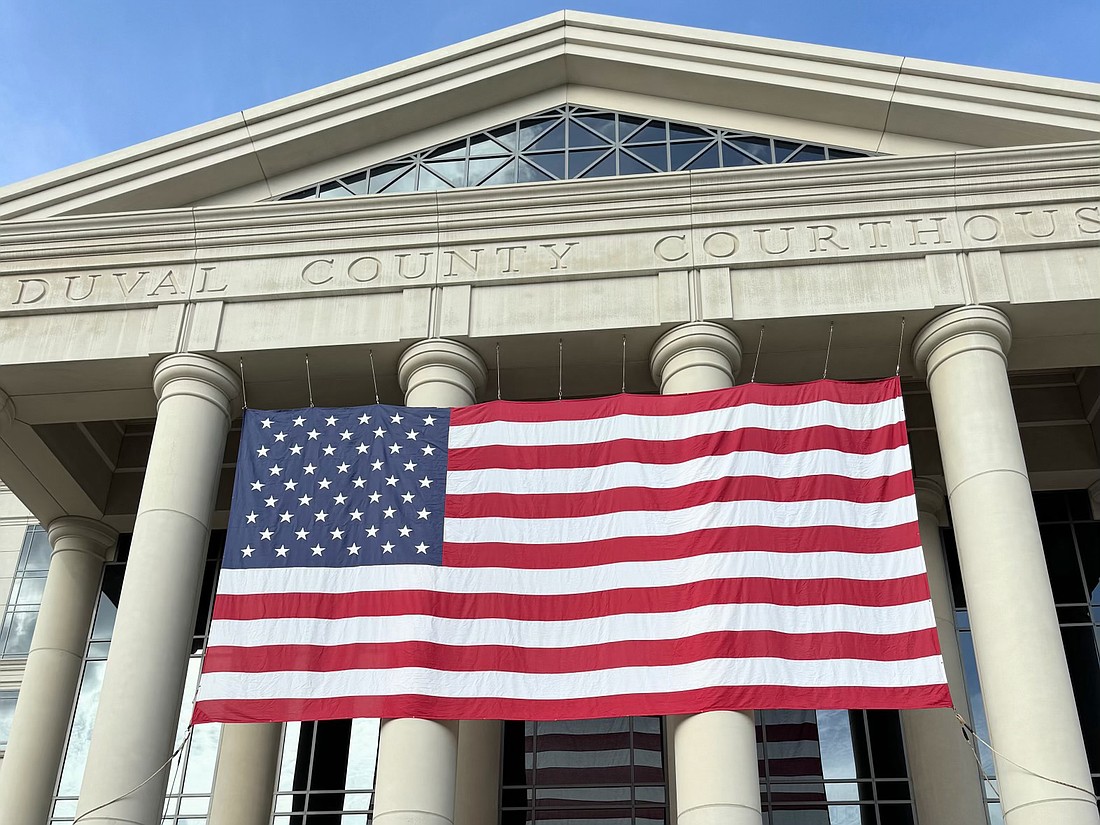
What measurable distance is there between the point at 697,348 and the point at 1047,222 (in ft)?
19.6

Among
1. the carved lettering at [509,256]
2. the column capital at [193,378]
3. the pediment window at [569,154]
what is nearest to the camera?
the column capital at [193,378]

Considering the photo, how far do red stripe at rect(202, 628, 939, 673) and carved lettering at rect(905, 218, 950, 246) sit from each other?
6.57 m

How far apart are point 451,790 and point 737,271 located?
921cm

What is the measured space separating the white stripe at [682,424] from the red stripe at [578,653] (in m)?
3.28

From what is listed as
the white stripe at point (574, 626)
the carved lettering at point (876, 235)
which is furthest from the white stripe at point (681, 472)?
the carved lettering at point (876, 235)

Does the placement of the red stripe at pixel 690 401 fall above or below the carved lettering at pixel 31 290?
below

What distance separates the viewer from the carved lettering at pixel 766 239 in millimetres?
19109

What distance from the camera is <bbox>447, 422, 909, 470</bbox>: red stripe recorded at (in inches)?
683

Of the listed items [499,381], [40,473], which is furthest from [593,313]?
[40,473]

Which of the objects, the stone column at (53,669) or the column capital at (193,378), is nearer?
the column capital at (193,378)

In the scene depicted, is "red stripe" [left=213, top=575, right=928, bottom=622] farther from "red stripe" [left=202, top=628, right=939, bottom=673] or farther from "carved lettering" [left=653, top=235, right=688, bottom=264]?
"carved lettering" [left=653, top=235, right=688, bottom=264]

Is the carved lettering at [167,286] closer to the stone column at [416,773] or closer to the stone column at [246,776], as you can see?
the stone column at [246,776]

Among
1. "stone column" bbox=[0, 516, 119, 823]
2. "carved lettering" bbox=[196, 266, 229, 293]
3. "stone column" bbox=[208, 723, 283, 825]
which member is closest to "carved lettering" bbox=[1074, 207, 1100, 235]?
"carved lettering" bbox=[196, 266, 229, 293]

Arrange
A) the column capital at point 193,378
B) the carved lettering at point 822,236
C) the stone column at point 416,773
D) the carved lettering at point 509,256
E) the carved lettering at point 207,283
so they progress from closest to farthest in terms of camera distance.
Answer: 1. the stone column at point 416,773
2. the carved lettering at point 822,236
3. the column capital at point 193,378
4. the carved lettering at point 509,256
5. the carved lettering at point 207,283
